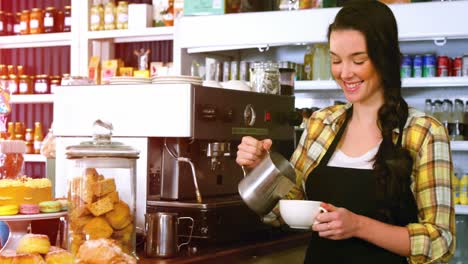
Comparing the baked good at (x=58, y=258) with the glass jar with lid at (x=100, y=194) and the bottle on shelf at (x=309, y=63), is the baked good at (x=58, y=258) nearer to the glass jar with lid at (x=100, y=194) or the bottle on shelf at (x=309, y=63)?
the glass jar with lid at (x=100, y=194)

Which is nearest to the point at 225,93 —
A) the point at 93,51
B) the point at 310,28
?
the point at 310,28

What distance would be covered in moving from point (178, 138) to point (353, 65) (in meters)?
0.73

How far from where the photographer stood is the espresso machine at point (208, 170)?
2.21 meters

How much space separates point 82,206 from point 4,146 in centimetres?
239

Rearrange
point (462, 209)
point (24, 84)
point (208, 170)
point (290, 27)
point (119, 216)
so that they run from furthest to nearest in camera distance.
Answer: point (24, 84)
point (290, 27)
point (462, 209)
point (208, 170)
point (119, 216)

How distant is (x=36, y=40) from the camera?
559 cm

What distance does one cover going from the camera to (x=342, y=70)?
68.8 inches

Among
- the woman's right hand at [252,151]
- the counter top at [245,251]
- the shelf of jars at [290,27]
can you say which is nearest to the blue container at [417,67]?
the shelf of jars at [290,27]

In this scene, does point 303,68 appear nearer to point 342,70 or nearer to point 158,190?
point 158,190

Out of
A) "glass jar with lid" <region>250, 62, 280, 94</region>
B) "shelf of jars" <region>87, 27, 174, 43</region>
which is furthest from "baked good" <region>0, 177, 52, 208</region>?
"shelf of jars" <region>87, 27, 174, 43</region>

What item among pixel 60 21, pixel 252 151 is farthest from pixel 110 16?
pixel 252 151

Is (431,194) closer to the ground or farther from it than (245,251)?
farther from it

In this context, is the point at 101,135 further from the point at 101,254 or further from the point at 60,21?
the point at 60,21

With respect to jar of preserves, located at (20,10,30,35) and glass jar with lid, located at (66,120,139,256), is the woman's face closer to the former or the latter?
glass jar with lid, located at (66,120,139,256)
